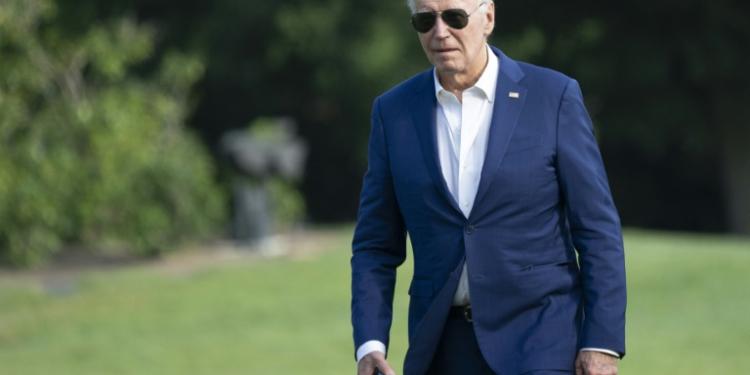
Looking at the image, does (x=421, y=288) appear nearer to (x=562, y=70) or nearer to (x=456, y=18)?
(x=456, y=18)

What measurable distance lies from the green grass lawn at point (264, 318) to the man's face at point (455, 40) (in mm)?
6717

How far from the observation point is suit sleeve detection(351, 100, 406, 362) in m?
3.85

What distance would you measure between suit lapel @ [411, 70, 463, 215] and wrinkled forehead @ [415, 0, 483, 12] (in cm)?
22

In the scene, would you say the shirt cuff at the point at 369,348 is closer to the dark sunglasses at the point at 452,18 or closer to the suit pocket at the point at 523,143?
the suit pocket at the point at 523,143

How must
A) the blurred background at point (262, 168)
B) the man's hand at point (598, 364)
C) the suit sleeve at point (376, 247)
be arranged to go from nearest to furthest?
the man's hand at point (598, 364) < the suit sleeve at point (376, 247) < the blurred background at point (262, 168)

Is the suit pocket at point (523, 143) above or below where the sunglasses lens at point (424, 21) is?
below

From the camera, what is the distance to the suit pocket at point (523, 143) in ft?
12.0

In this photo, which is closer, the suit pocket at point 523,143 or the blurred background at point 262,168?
the suit pocket at point 523,143

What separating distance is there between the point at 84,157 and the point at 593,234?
14.8 metres

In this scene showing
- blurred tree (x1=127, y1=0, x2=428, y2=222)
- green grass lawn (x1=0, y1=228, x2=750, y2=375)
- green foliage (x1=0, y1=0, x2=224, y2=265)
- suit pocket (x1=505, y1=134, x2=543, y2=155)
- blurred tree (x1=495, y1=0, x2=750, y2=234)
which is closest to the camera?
suit pocket (x1=505, y1=134, x2=543, y2=155)

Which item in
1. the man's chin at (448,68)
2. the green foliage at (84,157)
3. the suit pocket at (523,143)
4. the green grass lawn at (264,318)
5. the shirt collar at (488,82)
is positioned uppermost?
the man's chin at (448,68)

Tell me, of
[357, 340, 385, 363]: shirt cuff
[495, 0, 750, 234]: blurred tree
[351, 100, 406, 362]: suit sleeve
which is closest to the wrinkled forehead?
[351, 100, 406, 362]: suit sleeve

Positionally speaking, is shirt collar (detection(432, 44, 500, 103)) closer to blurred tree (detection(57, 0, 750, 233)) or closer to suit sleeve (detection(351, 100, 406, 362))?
suit sleeve (detection(351, 100, 406, 362))

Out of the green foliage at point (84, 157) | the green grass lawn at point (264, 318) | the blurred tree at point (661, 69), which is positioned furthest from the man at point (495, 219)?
the blurred tree at point (661, 69)
